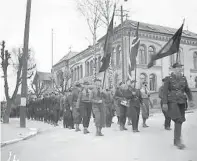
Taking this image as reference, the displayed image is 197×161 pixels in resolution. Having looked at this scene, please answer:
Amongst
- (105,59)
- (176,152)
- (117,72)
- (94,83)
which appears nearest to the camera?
(176,152)

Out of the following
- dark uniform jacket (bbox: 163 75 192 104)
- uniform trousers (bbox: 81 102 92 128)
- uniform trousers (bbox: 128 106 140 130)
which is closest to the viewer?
dark uniform jacket (bbox: 163 75 192 104)

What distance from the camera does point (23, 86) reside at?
1417 cm

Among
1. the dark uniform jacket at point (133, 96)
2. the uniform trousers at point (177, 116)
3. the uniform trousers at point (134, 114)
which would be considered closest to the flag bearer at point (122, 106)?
the dark uniform jacket at point (133, 96)

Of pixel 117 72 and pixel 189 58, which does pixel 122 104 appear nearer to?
pixel 117 72

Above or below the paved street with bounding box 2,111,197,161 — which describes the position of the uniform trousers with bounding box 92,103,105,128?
above

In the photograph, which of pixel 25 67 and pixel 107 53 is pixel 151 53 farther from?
pixel 107 53

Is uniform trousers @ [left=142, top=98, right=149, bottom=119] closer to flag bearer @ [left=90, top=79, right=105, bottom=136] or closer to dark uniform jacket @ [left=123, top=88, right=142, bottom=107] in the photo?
dark uniform jacket @ [left=123, top=88, right=142, bottom=107]

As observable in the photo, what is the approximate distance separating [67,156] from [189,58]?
34.3 m

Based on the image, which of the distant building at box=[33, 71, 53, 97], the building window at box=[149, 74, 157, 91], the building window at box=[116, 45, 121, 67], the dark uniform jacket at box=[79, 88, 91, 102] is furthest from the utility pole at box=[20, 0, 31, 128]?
the distant building at box=[33, 71, 53, 97]

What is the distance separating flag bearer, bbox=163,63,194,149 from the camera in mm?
6645

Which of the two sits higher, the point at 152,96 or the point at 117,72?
the point at 117,72

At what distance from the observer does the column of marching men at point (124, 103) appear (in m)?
6.75

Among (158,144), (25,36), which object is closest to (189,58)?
(25,36)

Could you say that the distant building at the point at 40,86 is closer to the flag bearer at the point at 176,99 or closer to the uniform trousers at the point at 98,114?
the uniform trousers at the point at 98,114
